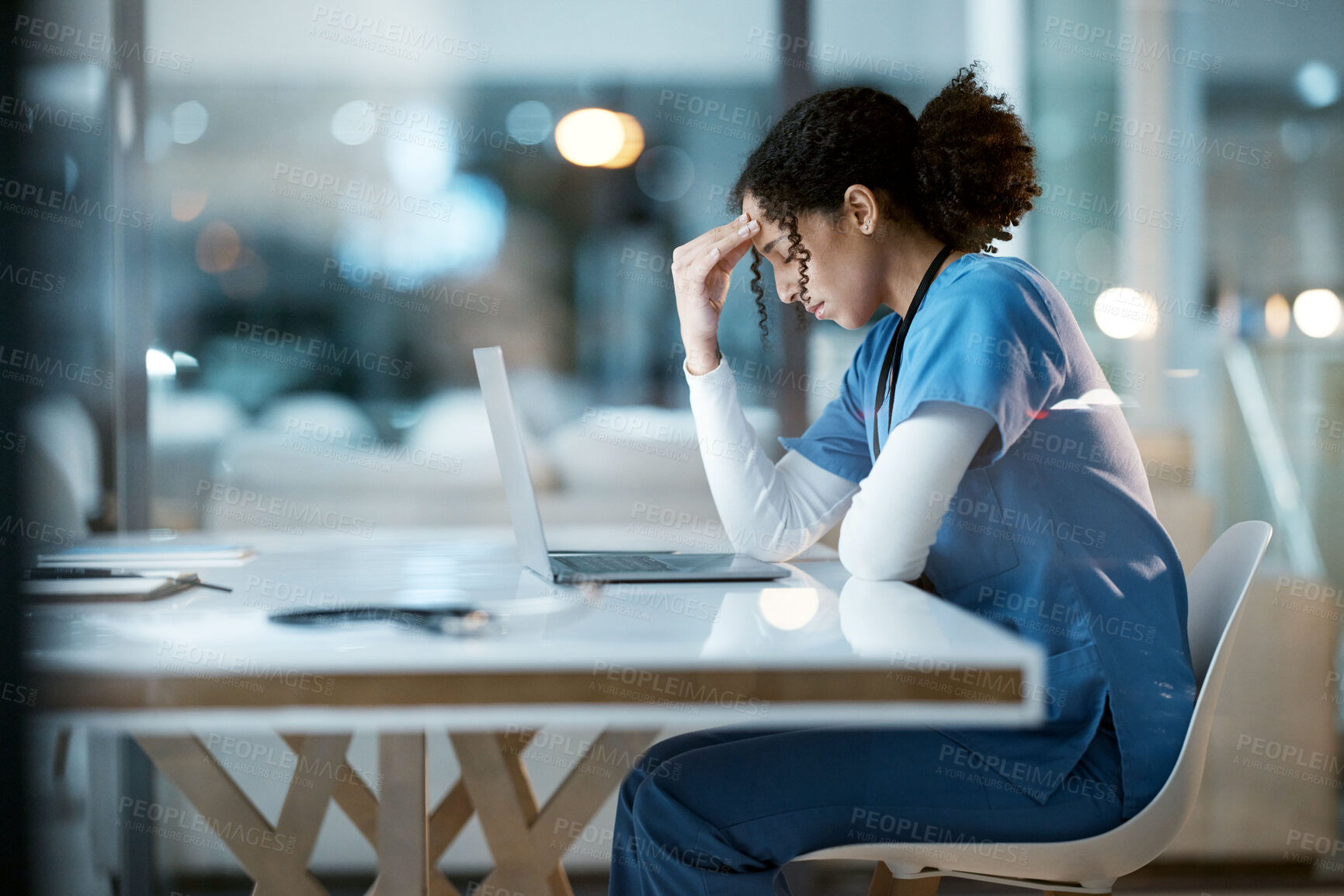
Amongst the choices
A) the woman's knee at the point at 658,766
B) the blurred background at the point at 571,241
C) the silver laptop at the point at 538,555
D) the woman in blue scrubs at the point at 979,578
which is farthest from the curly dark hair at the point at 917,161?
the blurred background at the point at 571,241

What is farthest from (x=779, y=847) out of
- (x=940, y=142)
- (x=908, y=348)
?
(x=940, y=142)

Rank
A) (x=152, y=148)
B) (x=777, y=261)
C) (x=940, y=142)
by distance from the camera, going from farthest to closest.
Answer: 1. (x=152, y=148)
2. (x=777, y=261)
3. (x=940, y=142)

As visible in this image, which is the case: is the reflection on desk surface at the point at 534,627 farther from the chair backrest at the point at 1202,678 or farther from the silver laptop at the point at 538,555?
the chair backrest at the point at 1202,678

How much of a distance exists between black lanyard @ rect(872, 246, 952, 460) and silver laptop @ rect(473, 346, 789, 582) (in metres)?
0.22

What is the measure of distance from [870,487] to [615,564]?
0.32 metres

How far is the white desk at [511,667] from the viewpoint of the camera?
713 mm

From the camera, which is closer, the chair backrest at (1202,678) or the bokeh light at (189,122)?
the chair backrest at (1202,678)

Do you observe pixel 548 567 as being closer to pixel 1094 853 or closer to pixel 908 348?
pixel 908 348

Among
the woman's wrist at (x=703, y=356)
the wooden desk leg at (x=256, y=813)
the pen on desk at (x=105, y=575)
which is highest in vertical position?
the woman's wrist at (x=703, y=356)

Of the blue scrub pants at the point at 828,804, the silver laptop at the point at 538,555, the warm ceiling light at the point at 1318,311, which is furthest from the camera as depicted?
the warm ceiling light at the point at 1318,311

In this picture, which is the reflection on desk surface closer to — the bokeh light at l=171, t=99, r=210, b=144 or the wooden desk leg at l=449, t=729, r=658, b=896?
the wooden desk leg at l=449, t=729, r=658, b=896

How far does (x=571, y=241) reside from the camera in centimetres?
242

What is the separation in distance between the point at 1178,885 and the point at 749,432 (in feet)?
4.82

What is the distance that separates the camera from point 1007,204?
4.22 ft
